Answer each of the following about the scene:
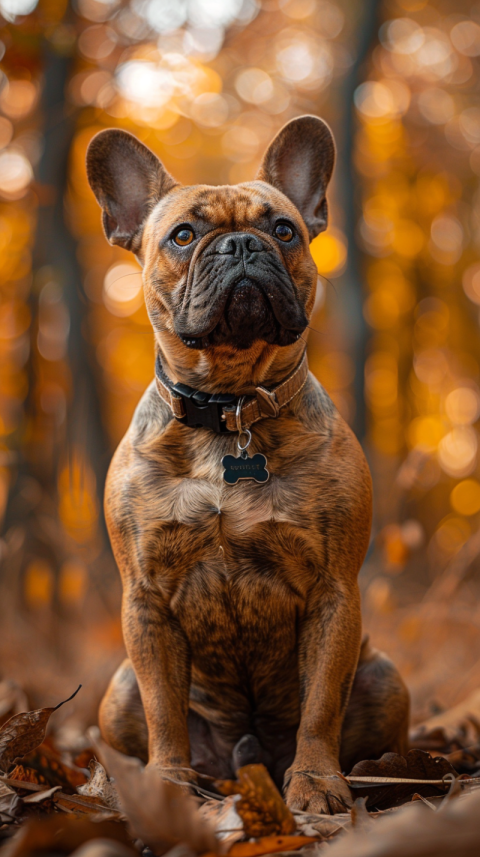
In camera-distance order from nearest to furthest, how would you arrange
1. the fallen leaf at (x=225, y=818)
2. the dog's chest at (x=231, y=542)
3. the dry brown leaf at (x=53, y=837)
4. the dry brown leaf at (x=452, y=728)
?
the dry brown leaf at (x=53, y=837) → the fallen leaf at (x=225, y=818) → the dog's chest at (x=231, y=542) → the dry brown leaf at (x=452, y=728)

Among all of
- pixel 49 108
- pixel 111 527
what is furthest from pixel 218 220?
pixel 49 108

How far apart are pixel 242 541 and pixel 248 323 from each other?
785 mm

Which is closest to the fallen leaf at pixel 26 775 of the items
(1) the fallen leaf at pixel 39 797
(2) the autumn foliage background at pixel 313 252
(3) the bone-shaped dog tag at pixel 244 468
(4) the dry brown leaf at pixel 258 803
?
(1) the fallen leaf at pixel 39 797

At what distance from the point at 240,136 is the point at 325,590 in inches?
431

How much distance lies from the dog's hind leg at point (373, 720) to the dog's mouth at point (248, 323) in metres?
1.45

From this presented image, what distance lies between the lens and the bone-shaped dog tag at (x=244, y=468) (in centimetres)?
256

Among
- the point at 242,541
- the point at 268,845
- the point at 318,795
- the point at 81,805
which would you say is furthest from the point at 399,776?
the point at 81,805

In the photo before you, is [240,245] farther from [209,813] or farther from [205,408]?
[209,813]

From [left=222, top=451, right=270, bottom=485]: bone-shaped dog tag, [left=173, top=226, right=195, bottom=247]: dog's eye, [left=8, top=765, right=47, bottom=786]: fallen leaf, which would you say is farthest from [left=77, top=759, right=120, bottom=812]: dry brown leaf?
[left=173, top=226, right=195, bottom=247]: dog's eye

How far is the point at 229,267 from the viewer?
2557mm

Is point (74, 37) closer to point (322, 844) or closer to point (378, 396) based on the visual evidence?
point (322, 844)

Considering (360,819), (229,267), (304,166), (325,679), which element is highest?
(304,166)

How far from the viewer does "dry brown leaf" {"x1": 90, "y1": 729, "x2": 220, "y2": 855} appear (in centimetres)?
149

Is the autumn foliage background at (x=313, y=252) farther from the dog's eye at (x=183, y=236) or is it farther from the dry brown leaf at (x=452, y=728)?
the dog's eye at (x=183, y=236)
